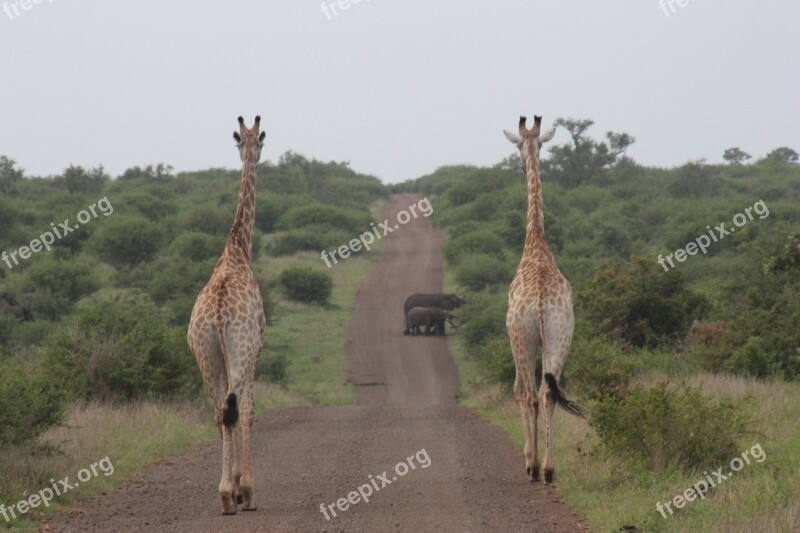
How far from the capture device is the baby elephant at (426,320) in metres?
29.1

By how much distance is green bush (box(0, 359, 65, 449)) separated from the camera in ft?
33.8

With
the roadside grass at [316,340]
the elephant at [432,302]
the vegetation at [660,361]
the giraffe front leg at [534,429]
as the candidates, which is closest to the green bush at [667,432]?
the vegetation at [660,361]

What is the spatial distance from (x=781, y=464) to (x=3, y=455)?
711 centimetres

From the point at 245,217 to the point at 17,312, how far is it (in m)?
18.2

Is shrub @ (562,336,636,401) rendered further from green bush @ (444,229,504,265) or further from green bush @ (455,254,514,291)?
green bush @ (444,229,504,265)

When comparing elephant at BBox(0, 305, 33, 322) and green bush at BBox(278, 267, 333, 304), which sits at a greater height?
elephant at BBox(0, 305, 33, 322)

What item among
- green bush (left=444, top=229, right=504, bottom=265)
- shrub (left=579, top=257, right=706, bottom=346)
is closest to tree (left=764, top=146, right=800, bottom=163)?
green bush (left=444, top=229, right=504, bottom=265)

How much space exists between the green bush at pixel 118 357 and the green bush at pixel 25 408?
355cm

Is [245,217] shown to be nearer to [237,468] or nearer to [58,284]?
[237,468]

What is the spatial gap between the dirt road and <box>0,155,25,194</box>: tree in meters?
48.7

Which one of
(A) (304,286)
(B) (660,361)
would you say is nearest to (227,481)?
(B) (660,361)

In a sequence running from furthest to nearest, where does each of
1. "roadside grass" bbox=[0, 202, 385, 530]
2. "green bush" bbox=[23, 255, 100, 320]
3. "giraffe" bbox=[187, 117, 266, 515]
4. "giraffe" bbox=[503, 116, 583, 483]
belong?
"green bush" bbox=[23, 255, 100, 320], "giraffe" bbox=[503, 116, 583, 483], "roadside grass" bbox=[0, 202, 385, 530], "giraffe" bbox=[187, 117, 266, 515]

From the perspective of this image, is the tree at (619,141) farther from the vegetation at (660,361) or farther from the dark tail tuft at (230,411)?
the dark tail tuft at (230,411)

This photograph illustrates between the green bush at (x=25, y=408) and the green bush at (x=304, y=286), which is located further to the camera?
the green bush at (x=304, y=286)
